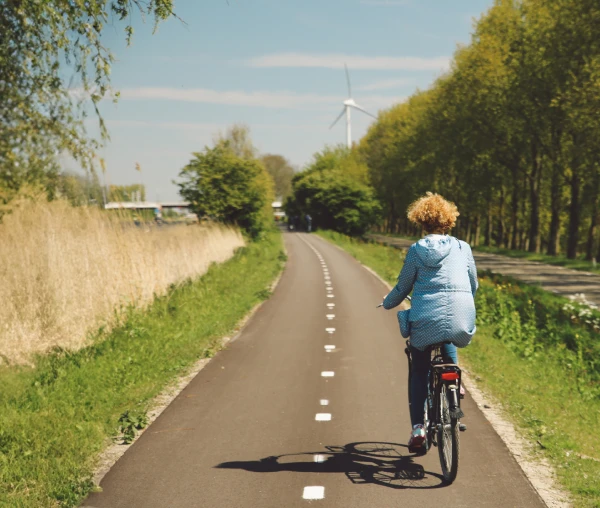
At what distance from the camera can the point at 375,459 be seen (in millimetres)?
5582

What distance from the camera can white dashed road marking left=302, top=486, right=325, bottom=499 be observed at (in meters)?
4.75

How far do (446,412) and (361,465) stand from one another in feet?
3.15

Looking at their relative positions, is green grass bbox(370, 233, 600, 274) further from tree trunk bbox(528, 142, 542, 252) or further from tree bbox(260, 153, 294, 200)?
tree bbox(260, 153, 294, 200)

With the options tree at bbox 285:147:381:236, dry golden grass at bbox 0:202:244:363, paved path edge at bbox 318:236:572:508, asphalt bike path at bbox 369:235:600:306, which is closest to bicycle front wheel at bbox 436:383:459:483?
paved path edge at bbox 318:236:572:508

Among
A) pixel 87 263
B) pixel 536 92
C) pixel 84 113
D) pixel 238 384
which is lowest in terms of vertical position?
pixel 238 384

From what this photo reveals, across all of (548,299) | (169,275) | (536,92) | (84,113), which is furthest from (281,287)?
(536,92)

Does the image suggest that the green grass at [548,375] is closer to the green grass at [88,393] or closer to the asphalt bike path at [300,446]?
the asphalt bike path at [300,446]

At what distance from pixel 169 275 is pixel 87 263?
4.38 meters

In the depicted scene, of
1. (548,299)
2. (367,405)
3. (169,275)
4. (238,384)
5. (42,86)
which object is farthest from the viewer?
(548,299)

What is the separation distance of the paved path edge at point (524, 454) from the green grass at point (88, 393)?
3311mm

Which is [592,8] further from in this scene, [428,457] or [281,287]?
[428,457]

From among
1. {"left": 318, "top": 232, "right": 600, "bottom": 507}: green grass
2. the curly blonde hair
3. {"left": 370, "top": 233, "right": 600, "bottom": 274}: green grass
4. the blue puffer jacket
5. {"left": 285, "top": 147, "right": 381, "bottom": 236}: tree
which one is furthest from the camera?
{"left": 285, "top": 147, "right": 381, "bottom": 236}: tree

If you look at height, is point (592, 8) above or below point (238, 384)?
above

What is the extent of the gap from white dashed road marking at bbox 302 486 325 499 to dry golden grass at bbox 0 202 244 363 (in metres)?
5.83
